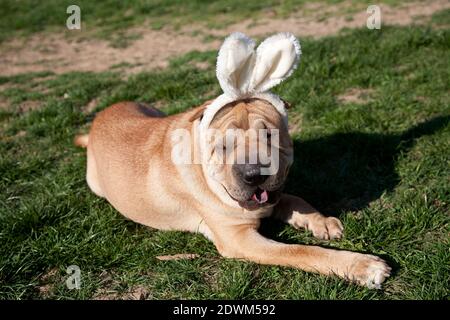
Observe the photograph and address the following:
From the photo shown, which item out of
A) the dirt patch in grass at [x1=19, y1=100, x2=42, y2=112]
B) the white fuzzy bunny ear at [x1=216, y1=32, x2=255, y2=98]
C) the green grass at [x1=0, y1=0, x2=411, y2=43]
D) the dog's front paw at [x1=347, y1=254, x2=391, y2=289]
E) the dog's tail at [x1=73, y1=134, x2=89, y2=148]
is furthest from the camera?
the green grass at [x1=0, y1=0, x2=411, y2=43]

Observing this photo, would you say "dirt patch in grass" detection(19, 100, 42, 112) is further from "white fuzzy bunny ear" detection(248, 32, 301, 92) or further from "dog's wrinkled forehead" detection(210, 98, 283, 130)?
"white fuzzy bunny ear" detection(248, 32, 301, 92)

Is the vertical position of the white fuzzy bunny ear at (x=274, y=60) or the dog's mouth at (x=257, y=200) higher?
the white fuzzy bunny ear at (x=274, y=60)

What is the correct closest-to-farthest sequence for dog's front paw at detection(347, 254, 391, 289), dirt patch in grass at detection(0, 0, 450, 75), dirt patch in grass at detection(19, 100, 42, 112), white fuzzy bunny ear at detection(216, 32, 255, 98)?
dog's front paw at detection(347, 254, 391, 289)
white fuzzy bunny ear at detection(216, 32, 255, 98)
dirt patch in grass at detection(19, 100, 42, 112)
dirt patch in grass at detection(0, 0, 450, 75)

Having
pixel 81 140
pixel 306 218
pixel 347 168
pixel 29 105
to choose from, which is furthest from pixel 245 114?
pixel 29 105

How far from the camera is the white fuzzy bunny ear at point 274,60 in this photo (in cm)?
275

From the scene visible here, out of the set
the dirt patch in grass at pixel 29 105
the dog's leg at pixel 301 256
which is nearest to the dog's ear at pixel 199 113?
the dog's leg at pixel 301 256

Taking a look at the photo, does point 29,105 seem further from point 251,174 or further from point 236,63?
point 251,174

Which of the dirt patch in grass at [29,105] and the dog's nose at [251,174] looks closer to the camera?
the dog's nose at [251,174]

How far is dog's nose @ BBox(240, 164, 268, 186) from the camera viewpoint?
260cm

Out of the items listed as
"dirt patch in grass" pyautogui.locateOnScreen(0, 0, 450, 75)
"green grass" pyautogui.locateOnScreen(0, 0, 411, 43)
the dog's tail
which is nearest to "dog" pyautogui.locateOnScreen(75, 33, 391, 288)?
the dog's tail

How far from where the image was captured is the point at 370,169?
12.3 ft

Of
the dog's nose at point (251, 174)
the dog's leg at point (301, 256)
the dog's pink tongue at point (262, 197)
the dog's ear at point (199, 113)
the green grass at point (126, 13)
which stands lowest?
the dog's leg at point (301, 256)

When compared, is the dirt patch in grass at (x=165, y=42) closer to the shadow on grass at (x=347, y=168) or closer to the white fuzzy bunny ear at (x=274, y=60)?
the shadow on grass at (x=347, y=168)

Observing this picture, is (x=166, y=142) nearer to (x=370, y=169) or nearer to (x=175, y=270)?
(x=175, y=270)
